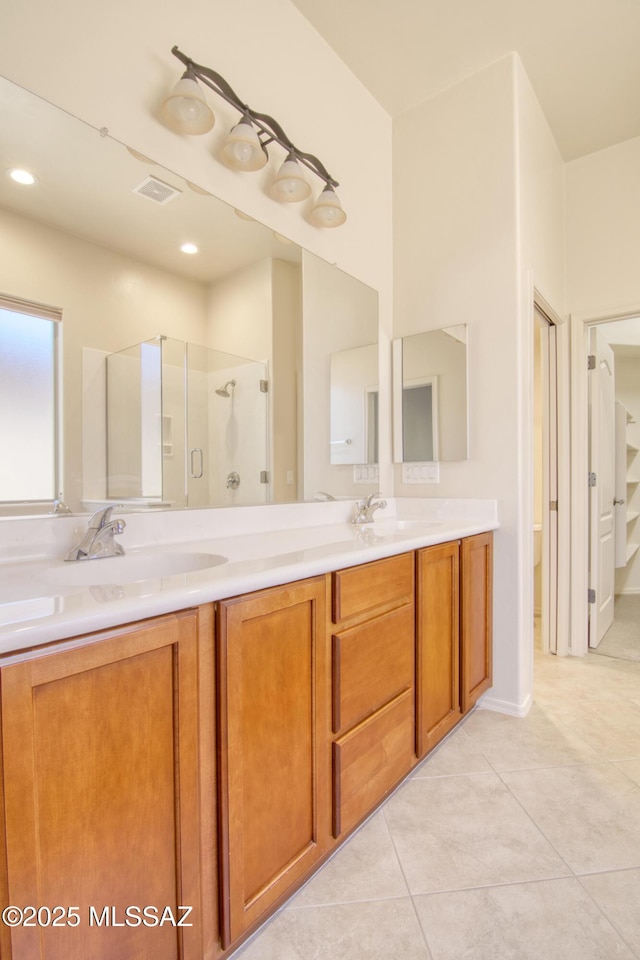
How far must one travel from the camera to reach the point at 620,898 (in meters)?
1.16

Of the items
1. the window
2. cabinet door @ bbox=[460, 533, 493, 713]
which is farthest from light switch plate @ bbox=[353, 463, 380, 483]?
the window

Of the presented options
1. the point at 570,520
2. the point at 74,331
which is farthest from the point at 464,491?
the point at 74,331

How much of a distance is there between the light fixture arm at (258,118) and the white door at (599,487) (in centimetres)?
186

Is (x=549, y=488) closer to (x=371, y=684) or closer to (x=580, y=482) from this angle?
(x=580, y=482)

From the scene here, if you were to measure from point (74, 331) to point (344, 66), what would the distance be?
186cm

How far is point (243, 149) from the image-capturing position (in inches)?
60.2

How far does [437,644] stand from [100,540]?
1.14 metres

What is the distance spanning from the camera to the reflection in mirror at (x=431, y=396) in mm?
2209

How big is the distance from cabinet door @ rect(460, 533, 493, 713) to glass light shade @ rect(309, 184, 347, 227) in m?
1.37

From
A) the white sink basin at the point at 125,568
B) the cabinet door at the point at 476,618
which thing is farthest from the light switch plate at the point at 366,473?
the white sink basin at the point at 125,568

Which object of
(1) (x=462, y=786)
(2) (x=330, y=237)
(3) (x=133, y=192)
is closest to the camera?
(3) (x=133, y=192)

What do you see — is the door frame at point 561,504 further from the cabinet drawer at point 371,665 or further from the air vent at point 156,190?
the air vent at point 156,190

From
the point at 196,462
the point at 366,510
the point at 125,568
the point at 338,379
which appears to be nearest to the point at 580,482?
the point at 366,510

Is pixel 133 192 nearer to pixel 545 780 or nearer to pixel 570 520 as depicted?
pixel 545 780
